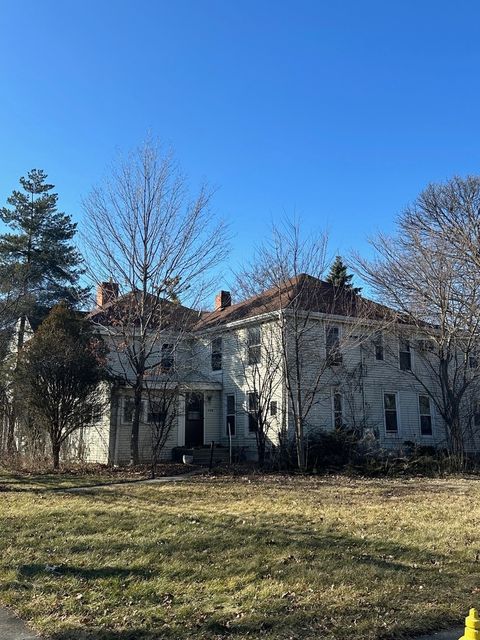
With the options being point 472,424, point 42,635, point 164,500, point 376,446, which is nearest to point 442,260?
point 376,446

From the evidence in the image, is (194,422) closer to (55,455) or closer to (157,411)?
(157,411)

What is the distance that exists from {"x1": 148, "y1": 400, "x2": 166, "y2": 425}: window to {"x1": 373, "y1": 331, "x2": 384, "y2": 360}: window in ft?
29.8

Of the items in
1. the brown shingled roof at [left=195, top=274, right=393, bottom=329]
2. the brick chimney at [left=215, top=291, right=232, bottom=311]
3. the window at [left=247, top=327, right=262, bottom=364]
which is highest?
the brick chimney at [left=215, top=291, right=232, bottom=311]

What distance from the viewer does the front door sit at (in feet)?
74.3

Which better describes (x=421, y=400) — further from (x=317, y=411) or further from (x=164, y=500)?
(x=164, y=500)

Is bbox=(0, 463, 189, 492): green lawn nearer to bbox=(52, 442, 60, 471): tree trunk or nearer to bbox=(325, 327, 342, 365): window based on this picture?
bbox=(52, 442, 60, 471): tree trunk

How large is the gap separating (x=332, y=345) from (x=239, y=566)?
14.5m

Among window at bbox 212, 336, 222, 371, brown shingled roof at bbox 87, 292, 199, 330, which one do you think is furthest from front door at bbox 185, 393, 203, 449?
brown shingled roof at bbox 87, 292, 199, 330

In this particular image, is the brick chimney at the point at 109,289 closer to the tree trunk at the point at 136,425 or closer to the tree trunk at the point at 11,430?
the tree trunk at the point at 136,425

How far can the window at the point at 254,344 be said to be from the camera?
20033 millimetres

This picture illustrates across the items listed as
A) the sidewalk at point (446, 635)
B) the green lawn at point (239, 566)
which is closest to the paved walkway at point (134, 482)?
the green lawn at point (239, 566)

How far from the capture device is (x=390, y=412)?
76.2 feet

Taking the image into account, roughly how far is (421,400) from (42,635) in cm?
2183

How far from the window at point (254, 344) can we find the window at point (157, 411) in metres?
3.71
